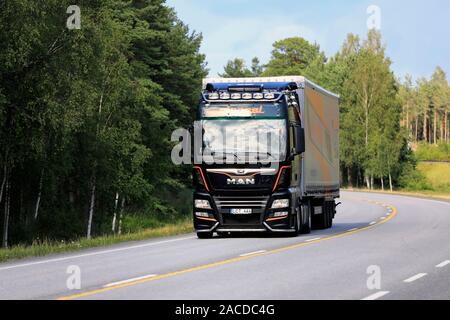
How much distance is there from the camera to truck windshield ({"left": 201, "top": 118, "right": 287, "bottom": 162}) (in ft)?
68.8

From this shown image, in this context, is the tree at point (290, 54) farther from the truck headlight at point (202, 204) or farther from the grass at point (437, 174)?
the truck headlight at point (202, 204)

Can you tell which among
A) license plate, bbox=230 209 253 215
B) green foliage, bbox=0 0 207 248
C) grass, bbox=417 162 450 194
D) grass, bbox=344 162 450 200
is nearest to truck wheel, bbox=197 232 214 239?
license plate, bbox=230 209 253 215

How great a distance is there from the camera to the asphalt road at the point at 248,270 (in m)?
11.0

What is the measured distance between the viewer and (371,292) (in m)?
10.9

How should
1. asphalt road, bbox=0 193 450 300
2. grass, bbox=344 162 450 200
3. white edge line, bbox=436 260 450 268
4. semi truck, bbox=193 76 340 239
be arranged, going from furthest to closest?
grass, bbox=344 162 450 200 < semi truck, bbox=193 76 340 239 < white edge line, bbox=436 260 450 268 < asphalt road, bbox=0 193 450 300

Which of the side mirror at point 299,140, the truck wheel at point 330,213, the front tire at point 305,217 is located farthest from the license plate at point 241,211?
the truck wheel at point 330,213

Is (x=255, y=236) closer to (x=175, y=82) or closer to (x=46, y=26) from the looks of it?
(x=46, y=26)

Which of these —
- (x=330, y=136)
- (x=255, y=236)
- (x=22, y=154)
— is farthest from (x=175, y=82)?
(x=255, y=236)

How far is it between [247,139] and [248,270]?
768 centimetres

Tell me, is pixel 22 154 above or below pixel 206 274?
above

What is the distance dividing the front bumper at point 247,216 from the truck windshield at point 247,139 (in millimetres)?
965

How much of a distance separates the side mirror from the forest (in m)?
9.52

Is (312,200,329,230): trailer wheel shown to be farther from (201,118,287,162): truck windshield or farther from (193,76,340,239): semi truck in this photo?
(201,118,287,162): truck windshield
